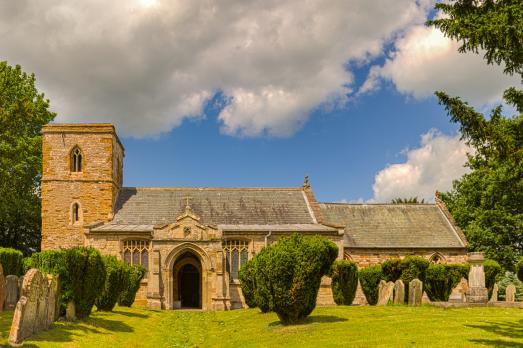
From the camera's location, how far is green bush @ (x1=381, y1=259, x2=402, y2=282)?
31008 mm

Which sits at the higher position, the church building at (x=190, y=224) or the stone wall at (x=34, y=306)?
the church building at (x=190, y=224)

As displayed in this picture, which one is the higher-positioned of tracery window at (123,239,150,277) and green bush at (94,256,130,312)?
tracery window at (123,239,150,277)

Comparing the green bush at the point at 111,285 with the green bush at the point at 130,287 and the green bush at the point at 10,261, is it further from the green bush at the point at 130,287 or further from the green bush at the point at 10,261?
the green bush at the point at 10,261

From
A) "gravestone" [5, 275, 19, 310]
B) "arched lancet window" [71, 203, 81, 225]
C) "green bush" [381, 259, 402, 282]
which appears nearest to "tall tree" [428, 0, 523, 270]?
"green bush" [381, 259, 402, 282]

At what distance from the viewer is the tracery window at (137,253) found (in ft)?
120

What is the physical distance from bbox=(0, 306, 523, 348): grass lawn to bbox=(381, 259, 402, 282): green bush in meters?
7.37

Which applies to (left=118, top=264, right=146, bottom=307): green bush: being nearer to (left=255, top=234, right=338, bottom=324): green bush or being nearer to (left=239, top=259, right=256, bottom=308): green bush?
(left=239, top=259, right=256, bottom=308): green bush

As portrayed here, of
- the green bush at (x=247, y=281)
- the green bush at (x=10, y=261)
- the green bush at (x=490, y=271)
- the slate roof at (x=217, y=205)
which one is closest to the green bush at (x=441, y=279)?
the green bush at (x=490, y=271)

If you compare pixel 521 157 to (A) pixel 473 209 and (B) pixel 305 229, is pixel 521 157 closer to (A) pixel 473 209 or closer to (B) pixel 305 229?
(B) pixel 305 229

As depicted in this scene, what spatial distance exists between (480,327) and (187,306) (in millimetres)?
26156

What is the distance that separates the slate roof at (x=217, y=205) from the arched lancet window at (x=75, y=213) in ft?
9.16

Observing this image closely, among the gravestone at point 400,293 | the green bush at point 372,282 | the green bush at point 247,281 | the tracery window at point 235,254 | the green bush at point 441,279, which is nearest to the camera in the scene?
the gravestone at point 400,293

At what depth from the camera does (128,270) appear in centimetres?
2912

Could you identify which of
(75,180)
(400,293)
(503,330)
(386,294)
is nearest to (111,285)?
(386,294)
